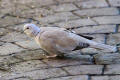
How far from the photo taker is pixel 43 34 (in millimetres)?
5262

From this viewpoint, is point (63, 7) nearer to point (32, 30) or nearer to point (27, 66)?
point (32, 30)

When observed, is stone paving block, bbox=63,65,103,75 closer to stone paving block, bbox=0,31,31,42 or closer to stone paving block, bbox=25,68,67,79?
stone paving block, bbox=25,68,67,79

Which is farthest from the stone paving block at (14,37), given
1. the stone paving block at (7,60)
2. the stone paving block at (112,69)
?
the stone paving block at (112,69)

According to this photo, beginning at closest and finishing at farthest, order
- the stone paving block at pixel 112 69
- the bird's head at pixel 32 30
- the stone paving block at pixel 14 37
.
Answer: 1. the stone paving block at pixel 112 69
2. the bird's head at pixel 32 30
3. the stone paving block at pixel 14 37

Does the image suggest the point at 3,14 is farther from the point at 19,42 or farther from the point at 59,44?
the point at 59,44

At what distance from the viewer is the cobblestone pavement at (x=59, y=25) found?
501cm

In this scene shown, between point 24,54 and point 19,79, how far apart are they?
868 millimetres

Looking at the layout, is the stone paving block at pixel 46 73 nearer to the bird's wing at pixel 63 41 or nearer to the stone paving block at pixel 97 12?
the bird's wing at pixel 63 41

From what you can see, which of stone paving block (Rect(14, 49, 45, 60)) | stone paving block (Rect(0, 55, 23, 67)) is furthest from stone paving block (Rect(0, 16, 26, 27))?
stone paving block (Rect(0, 55, 23, 67))

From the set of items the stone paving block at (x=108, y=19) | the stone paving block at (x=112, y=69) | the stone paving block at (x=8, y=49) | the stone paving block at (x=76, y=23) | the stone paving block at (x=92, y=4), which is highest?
the stone paving block at (x=92, y=4)

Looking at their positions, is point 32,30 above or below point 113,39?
above

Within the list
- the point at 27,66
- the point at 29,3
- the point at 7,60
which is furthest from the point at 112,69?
the point at 29,3

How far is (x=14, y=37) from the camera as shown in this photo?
648 centimetres

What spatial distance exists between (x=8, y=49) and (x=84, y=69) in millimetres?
1371
